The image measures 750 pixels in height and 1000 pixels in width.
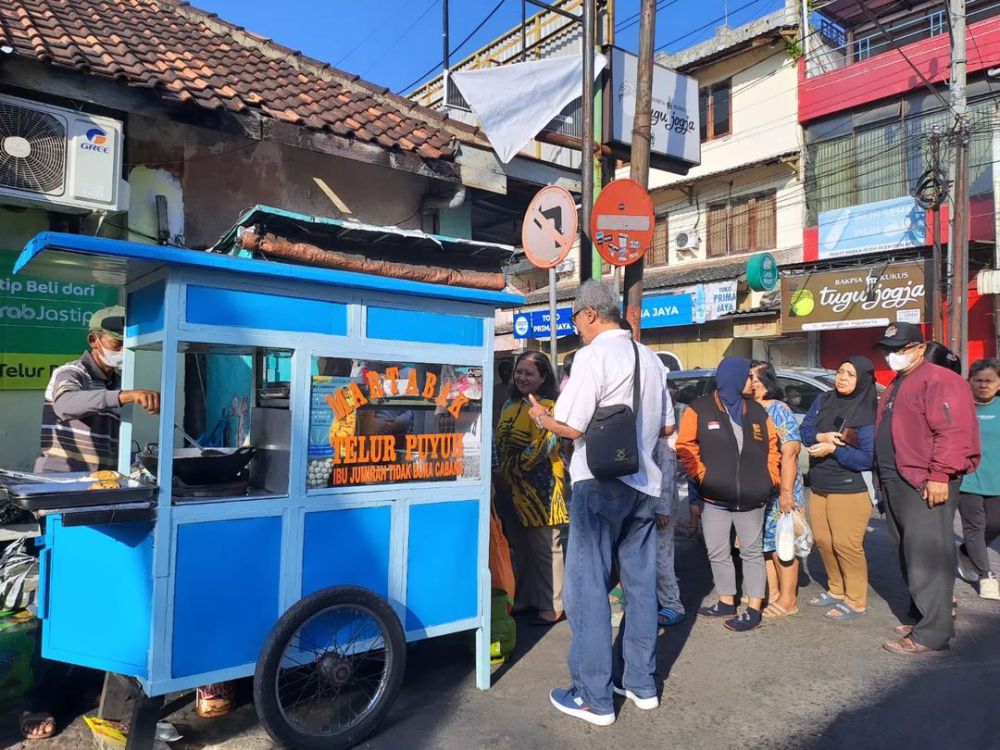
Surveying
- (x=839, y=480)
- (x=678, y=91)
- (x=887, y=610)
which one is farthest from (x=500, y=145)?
(x=887, y=610)

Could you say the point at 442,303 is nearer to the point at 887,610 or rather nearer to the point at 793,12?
the point at 887,610

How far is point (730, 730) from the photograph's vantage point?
3256 millimetres

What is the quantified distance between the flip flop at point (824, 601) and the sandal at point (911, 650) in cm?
71

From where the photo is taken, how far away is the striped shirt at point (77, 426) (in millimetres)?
3684

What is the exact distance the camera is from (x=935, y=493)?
13.0 ft

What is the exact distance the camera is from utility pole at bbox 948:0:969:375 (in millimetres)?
11906

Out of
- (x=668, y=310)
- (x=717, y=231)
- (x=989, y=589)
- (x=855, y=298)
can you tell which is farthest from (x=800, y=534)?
(x=717, y=231)

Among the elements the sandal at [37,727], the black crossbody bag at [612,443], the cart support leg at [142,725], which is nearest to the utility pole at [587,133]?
the black crossbody bag at [612,443]

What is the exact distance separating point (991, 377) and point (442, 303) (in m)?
4.23

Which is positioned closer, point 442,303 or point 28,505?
point 28,505

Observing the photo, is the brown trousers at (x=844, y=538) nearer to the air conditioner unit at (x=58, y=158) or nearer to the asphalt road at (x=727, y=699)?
the asphalt road at (x=727, y=699)

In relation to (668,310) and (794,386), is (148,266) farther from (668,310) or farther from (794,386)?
(668,310)

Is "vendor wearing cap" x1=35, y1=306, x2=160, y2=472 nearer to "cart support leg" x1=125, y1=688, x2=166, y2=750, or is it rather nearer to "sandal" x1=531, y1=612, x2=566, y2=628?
"cart support leg" x1=125, y1=688, x2=166, y2=750

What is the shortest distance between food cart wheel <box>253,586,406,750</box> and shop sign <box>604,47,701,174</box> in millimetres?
5077
